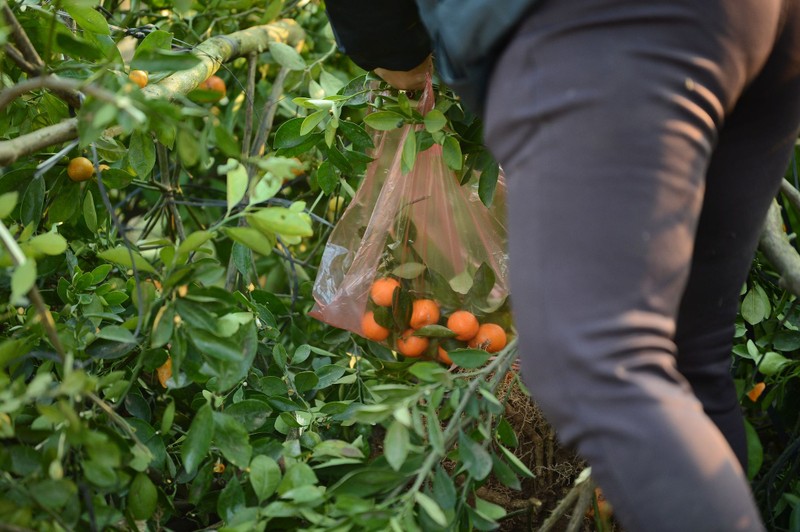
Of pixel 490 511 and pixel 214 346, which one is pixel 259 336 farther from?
pixel 490 511

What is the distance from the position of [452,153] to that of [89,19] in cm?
54

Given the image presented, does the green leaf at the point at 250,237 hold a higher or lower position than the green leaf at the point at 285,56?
higher

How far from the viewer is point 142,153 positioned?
1323mm

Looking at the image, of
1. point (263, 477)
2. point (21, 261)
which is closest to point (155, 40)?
point (21, 261)

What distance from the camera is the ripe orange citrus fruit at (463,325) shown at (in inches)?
55.0

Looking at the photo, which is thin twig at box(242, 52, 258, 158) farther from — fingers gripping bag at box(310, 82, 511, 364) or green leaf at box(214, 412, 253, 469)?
green leaf at box(214, 412, 253, 469)

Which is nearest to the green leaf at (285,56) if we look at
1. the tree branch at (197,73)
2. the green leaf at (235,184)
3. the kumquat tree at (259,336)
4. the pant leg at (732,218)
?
the kumquat tree at (259,336)

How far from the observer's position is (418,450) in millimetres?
1002

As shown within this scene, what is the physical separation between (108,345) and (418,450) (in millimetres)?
423

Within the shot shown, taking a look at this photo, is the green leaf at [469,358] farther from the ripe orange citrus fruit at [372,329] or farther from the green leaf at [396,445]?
the ripe orange citrus fruit at [372,329]

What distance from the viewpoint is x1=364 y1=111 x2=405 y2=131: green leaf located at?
1.29 m

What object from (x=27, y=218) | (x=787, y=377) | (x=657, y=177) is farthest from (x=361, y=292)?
(x=657, y=177)

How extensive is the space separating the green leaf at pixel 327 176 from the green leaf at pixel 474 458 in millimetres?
634

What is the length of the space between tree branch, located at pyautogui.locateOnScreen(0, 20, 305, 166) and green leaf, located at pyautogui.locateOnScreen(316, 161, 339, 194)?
0.85 ft
